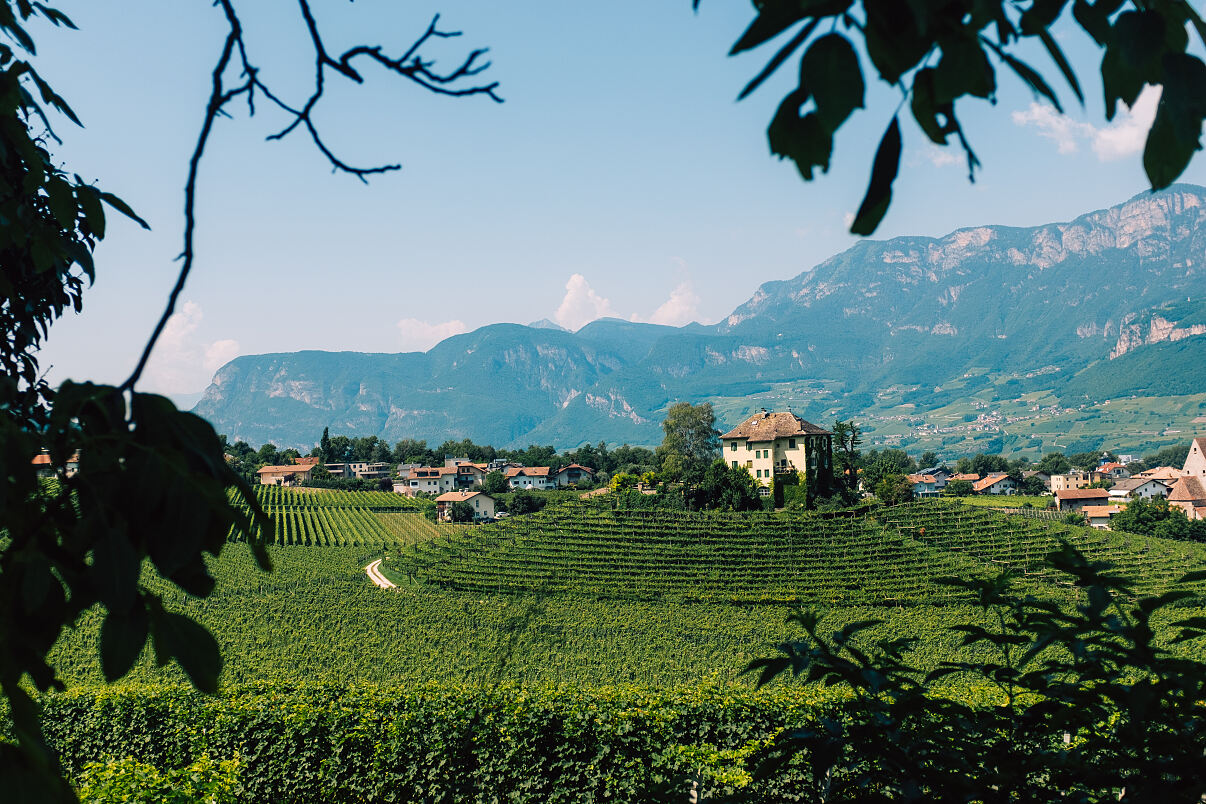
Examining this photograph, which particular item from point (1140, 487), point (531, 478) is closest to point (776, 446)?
point (1140, 487)

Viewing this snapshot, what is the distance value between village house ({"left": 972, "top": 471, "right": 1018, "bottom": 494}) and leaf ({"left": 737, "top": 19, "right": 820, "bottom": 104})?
9409 cm

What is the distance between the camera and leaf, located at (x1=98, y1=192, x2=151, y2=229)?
195 cm

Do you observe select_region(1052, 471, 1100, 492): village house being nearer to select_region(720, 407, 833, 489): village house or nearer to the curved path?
select_region(720, 407, 833, 489): village house

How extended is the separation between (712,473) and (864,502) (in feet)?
30.7

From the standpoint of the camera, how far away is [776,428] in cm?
4788

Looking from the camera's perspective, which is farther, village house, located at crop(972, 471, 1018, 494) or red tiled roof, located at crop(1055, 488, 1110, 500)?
village house, located at crop(972, 471, 1018, 494)

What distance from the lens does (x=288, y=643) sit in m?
21.2

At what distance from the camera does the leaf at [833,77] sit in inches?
27.3

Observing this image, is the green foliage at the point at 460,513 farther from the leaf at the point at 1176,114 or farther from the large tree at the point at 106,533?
the leaf at the point at 1176,114

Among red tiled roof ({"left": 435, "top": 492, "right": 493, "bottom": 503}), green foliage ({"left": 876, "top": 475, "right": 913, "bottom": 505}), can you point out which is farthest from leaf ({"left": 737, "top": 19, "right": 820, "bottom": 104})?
red tiled roof ({"left": 435, "top": 492, "right": 493, "bottom": 503})

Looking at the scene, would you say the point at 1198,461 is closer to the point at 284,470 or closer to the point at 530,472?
the point at 530,472

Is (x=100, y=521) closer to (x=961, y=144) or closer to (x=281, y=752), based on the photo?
(x=961, y=144)

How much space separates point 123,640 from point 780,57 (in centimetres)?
88

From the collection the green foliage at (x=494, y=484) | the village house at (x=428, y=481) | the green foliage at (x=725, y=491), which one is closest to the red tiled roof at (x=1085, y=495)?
the green foliage at (x=725, y=491)
